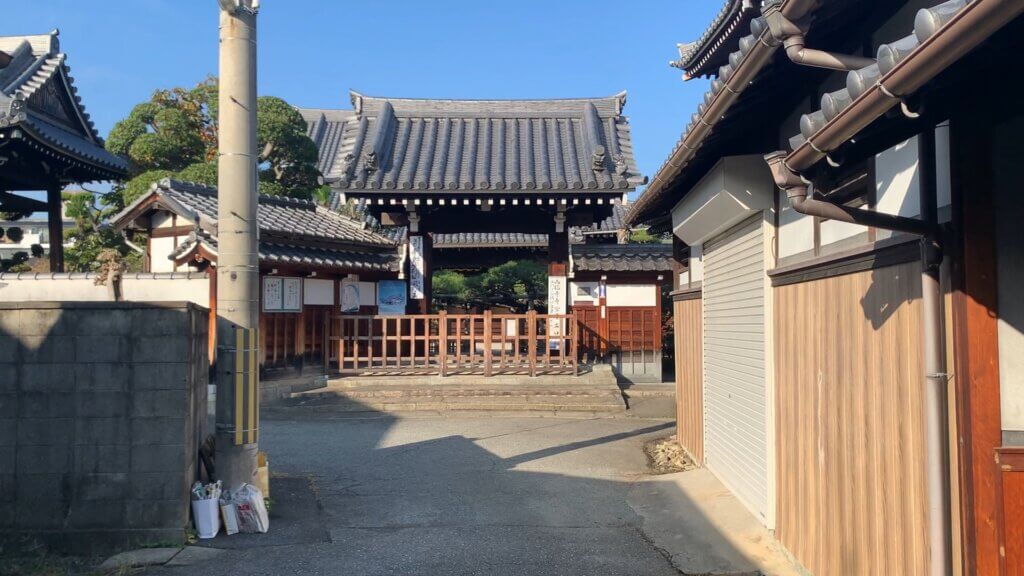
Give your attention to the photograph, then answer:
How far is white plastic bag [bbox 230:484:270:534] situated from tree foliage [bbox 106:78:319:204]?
11995 mm

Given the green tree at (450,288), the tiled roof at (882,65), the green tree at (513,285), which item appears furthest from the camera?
the green tree at (450,288)

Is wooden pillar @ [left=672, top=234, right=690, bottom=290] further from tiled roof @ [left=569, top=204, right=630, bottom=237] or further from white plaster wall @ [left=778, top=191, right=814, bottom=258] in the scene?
tiled roof @ [left=569, top=204, right=630, bottom=237]

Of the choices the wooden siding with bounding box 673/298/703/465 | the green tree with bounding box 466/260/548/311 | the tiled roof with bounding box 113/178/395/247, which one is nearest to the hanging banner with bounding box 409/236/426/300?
the tiled roof with bounding box 113/178/395/247

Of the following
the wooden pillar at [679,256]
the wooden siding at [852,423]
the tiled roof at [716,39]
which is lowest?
the wooden siding at [852,423]

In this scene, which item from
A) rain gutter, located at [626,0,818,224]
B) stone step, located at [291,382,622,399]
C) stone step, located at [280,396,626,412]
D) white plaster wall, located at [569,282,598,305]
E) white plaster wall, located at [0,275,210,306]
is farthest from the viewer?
white plaster wall, located at [569,282,598,305]

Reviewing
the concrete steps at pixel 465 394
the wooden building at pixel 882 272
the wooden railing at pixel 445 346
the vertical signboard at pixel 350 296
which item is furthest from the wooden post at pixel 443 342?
the wooden building at pixel 882 272

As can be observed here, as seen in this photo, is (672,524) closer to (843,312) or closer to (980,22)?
(843,312)

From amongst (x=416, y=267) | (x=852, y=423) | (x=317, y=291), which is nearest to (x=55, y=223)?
(x=317, y=291)

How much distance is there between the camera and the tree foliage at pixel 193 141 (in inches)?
663

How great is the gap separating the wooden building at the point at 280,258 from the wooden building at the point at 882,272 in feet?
31.0

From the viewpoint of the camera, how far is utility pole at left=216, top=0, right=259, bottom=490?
6121 mm

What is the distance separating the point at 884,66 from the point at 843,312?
2.07 meters

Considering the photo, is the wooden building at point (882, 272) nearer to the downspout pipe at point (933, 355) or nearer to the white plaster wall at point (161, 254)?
the downspout pipe at point (933, 355)

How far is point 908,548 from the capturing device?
11.1 feet
